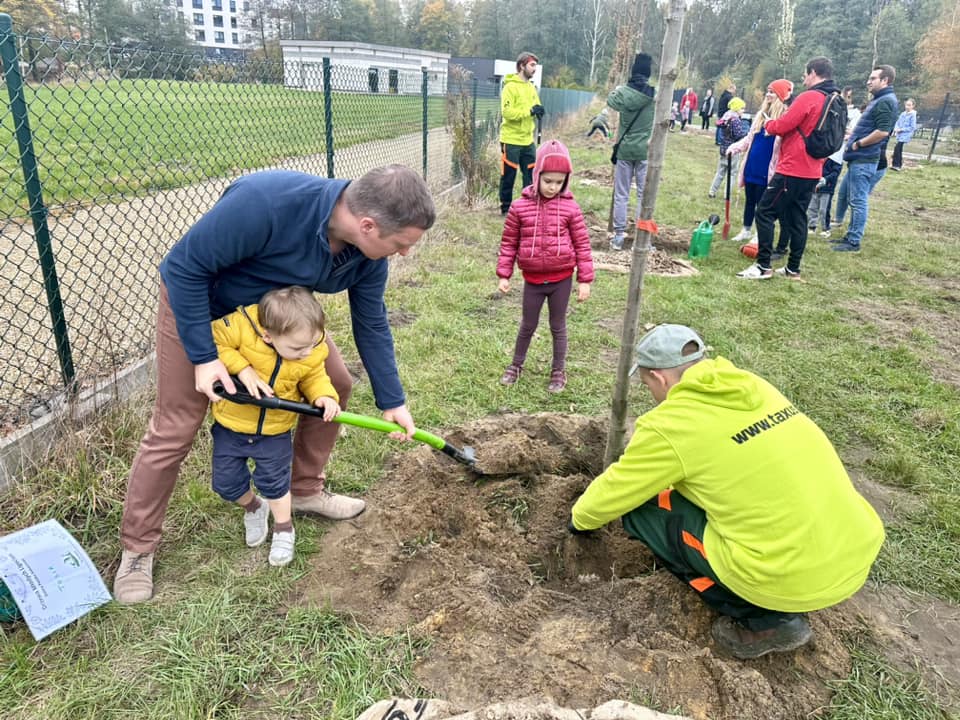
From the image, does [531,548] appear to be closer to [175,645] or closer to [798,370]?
[175,645]

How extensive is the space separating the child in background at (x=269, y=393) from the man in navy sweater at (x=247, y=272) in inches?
3.3

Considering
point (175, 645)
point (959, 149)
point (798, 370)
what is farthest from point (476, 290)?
point (959, 149)

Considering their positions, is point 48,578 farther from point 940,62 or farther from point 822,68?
point 940,62

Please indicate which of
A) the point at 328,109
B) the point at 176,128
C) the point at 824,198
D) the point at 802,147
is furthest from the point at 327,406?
the point at 824,198

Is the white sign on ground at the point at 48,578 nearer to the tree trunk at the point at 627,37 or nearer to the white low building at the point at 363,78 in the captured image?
the white low building at the point at 363,78

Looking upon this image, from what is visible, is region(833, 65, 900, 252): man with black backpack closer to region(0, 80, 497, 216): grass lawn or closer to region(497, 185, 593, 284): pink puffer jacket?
region(497, 185, 593, 284): pink puffer jacket

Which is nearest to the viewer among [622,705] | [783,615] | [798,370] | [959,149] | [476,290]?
[622,705]

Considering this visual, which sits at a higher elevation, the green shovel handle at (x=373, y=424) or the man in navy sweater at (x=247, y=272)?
the man in navy sweater at (x=247, y=272)

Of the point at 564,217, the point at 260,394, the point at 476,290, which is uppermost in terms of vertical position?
the point at 564,217

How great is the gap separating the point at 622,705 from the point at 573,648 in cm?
28

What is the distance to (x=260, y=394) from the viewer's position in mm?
2221

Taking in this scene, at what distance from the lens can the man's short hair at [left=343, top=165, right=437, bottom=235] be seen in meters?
1.91

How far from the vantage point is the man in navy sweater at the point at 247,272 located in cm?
196

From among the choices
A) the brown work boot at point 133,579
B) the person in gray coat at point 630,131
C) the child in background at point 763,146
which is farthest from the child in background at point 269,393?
the child in background at point 763,146
